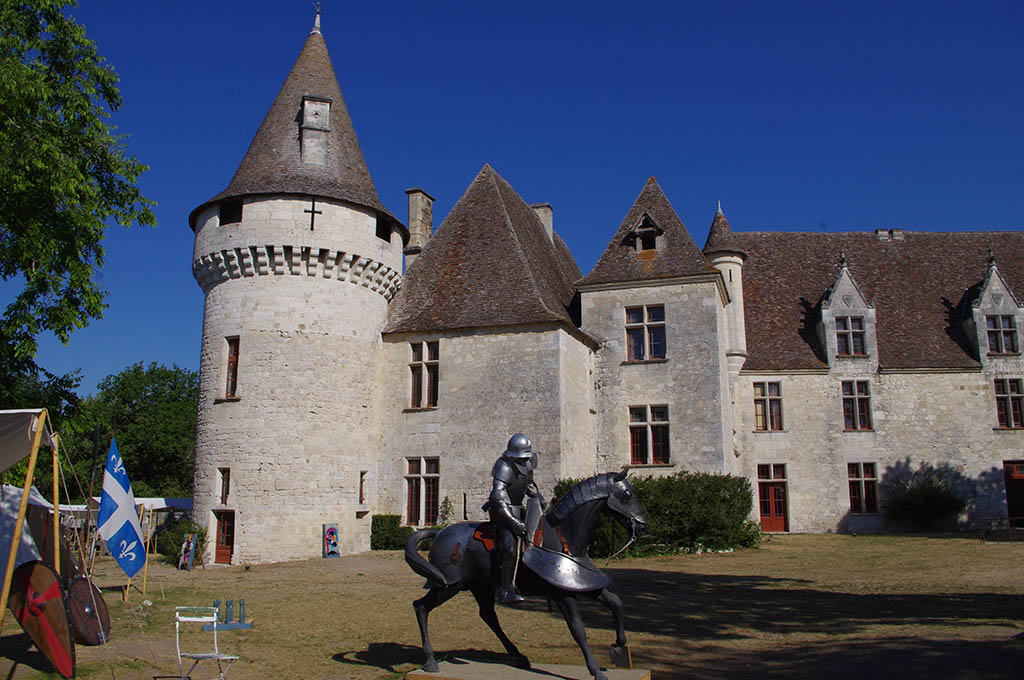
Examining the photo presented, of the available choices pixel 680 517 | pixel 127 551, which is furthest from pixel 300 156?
pixel 680 517

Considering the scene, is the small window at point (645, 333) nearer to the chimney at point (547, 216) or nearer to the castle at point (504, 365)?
the castle at point (504, 365)

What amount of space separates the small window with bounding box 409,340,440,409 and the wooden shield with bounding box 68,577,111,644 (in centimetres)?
1305

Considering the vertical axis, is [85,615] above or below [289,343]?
below

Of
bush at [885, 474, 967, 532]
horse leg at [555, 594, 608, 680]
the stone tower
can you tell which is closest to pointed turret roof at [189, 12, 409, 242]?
the stone tower

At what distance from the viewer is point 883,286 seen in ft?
93.2

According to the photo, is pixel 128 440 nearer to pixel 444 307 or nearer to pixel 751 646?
pixel 444 307

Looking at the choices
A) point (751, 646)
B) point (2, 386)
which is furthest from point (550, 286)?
point (751, 646)

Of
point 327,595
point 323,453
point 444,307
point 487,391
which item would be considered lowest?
point 327,595

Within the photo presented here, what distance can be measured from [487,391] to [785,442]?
1142 cm

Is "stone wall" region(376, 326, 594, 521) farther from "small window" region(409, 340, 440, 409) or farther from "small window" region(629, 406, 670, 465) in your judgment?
"small window" region(629, 406, 670, 465)

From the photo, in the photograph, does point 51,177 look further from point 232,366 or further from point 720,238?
point 720,238

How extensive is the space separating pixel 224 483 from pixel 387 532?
4.48 meters

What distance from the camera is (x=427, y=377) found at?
866 inches

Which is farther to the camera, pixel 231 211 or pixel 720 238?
pixel 720 238
